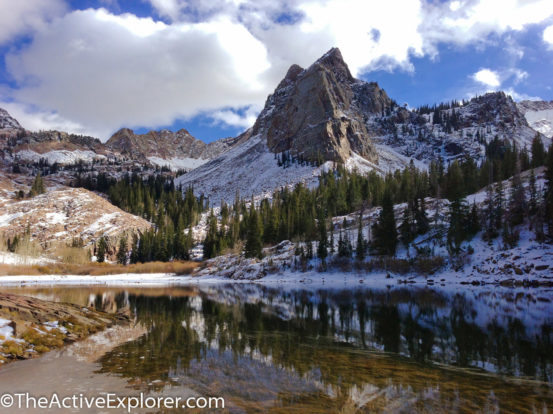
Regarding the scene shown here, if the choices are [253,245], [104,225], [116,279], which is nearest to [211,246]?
[253,245]

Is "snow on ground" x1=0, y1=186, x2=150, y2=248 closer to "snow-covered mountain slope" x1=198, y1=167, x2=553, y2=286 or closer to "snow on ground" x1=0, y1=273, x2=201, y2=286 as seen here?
"snow on ground" x1=0, y1=273, x2=201, y2=286

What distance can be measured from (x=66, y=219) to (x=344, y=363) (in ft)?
486

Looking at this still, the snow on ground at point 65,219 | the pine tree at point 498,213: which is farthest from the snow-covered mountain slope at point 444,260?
the snow on ground at point 65,219

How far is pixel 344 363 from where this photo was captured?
14.7 m

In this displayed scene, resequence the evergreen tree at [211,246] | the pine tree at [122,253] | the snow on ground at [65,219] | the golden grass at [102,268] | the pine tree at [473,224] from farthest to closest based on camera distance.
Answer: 1. the snow on ground at [65,219]
2. the pine tree at [122,253]
3. the evergreen tree at [211,246]
4. the golden grass at [102,268]
5. the pine tree at [473,224]

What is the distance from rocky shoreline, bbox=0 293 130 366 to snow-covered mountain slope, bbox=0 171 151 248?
353 ft

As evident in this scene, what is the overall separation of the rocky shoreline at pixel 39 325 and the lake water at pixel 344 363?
1828mm

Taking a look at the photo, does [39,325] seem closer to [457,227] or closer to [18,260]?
[457,227]

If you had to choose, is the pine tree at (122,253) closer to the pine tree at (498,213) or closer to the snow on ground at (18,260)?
the snow on ground at (18,260)

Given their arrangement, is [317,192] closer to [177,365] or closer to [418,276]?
[418,276]

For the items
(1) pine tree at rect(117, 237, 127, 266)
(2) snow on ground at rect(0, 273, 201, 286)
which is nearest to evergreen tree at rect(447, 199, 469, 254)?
(2) snow on ground at rect(0, 273, 201, 286)

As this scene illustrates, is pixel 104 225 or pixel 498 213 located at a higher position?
pixel 104 225

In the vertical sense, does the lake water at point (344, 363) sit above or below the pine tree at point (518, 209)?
below

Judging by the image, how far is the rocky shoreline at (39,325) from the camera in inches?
630
